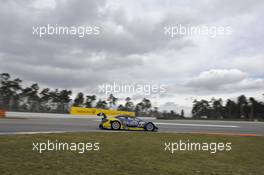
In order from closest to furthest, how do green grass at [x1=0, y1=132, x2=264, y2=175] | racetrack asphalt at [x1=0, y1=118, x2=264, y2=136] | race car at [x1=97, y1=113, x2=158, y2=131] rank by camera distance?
green grass at [x1=0, y1=132, x2=264, y2=175] → racetrack asphalt at [x1=0, y1=118, x2=264, y2=136] → race car at [x1=97, y1=113, x2=158, y2=131]

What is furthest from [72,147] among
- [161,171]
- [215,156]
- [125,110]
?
[125,110]

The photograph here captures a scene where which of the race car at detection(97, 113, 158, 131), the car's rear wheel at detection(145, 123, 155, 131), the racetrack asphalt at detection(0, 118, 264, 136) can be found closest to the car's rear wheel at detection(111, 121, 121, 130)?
the race car at detection(97, 113, 158, 131)

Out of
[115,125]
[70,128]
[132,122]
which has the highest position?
[132,122]

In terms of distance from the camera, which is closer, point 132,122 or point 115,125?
point 115,125

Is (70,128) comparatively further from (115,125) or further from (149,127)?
(149,127)

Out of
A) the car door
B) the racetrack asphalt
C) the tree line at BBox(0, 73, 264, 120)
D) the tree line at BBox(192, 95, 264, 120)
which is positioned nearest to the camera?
the racetrack asphalt

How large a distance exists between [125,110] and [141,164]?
25578mm

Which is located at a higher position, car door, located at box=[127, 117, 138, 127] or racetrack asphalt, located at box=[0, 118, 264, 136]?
car door, located at box=[127, 117, 138, 127]

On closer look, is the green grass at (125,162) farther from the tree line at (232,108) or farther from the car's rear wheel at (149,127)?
the tree line at (232,108)

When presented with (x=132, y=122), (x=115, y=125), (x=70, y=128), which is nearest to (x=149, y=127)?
(x=132, y=122)

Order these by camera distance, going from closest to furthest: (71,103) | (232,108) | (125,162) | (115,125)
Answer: (125,162)
(115,125)
(71,103)
(232,108)

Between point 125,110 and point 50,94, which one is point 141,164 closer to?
point 125,110

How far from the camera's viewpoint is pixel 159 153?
6.19 meters

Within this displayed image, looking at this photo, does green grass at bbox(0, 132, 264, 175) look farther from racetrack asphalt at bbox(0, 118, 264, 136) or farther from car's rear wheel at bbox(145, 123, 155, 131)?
car's rear wheel at bbox(145, 123, 155, 131)
